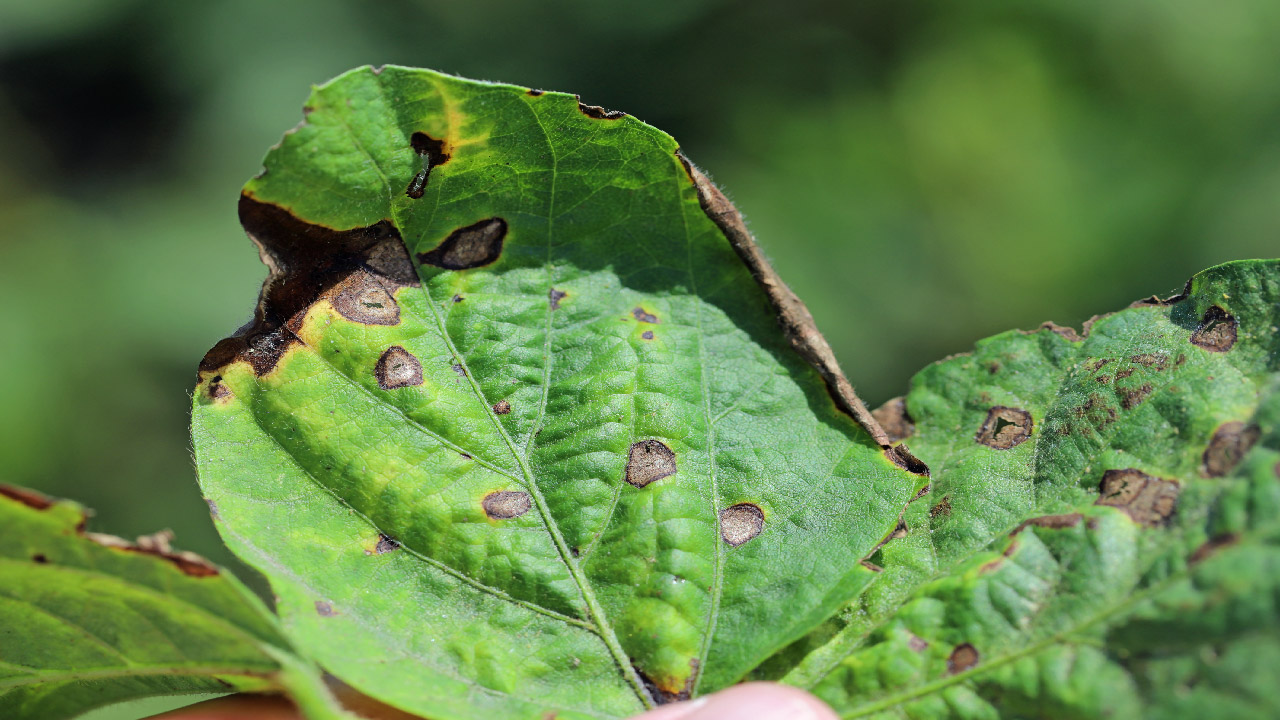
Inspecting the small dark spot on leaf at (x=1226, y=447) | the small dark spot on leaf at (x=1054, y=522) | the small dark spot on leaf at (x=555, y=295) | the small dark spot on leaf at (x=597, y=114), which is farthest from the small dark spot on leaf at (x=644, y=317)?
the small dark spot on leaf at (x=1226, y=447)

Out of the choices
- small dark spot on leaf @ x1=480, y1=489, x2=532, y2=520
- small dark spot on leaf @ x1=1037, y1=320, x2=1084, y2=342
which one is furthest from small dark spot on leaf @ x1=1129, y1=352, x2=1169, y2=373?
small dark spot on leaf @ x1=480, y1=489, x2=532, y2=520

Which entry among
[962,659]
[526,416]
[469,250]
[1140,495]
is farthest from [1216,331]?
[469,250]

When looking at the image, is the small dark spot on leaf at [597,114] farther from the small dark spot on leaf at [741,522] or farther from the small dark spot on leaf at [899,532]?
the small dark spot on leaf at [899,532]

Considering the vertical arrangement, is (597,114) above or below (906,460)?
above

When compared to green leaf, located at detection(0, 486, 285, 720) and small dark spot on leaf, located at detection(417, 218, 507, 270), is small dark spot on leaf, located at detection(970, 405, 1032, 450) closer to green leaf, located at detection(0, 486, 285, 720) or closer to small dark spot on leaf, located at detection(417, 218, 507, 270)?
small dark spot on leaf, located at detection(417, 218, 507, 270)

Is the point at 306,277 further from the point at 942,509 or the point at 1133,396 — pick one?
the point at 1133,396

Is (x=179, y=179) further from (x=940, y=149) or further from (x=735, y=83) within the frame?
(x=940, y=149)

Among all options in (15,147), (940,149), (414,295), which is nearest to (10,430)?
(15,147)
